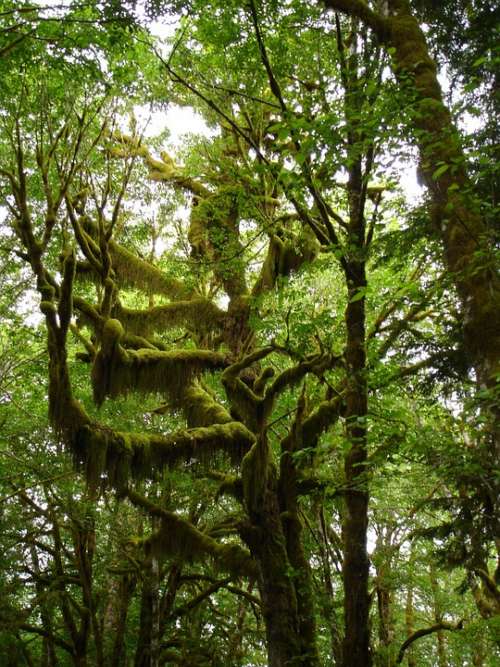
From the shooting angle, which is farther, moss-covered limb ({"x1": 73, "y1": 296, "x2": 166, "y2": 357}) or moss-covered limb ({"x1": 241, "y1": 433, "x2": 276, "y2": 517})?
moss-covered limb ({"x1": 241, "y1": 433, "x2": 276, "y2": 517})

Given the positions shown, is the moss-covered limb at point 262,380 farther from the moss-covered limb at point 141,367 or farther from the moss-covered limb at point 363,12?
the moss-covered limb at point 363,12

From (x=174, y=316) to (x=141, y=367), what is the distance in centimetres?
203

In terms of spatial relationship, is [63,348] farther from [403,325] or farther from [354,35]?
[354,35]

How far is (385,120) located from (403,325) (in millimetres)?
2790

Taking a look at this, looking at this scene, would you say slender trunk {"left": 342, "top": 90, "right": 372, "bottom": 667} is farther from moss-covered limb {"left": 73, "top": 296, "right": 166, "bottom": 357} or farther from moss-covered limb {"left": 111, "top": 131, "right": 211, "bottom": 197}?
moss-covered limb {"left": 111, "top": 131, "right": 211, "bottom": 197}

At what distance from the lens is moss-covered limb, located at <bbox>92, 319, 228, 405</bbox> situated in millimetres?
7410

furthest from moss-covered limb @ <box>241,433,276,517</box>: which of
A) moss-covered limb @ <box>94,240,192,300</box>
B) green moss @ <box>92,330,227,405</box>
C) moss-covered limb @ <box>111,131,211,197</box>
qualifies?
moss-covered limb @ <box>111,131,211,197</box>

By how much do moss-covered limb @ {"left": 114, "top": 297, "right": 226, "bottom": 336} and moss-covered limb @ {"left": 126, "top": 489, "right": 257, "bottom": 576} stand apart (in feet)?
10.9

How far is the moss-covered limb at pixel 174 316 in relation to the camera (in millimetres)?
10000

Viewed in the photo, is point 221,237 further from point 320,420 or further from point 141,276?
point 320,420

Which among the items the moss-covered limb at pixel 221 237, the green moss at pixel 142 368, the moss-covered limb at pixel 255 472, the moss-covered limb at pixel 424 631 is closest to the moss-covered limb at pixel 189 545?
the moss-covered limb at pixel 255 472

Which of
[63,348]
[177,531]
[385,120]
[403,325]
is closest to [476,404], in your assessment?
[385,120]

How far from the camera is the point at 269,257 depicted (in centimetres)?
1008

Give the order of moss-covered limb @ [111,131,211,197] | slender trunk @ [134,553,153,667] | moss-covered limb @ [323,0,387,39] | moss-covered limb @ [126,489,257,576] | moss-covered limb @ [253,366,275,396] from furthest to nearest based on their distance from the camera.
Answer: moss-covered limb @ [111,131,211,197] → slender trunk @ [134,553,153,667] → moss-covered limb @ [126,489,257,576] → moss-covered limb @ [253,366,275,396] → moss-covered limb @ [323,0,387,39]
